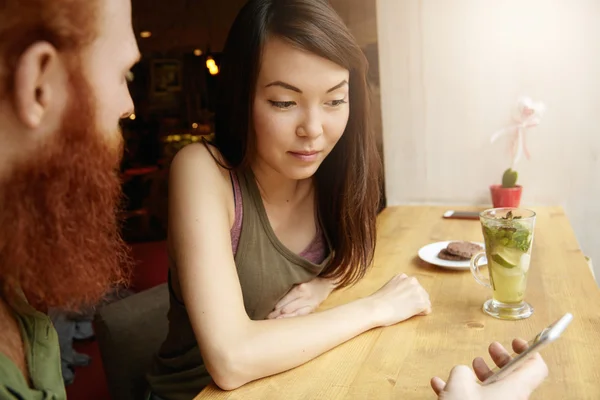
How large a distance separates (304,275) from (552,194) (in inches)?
49.0

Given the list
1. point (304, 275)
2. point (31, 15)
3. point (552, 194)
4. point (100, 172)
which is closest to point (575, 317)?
point (304, 275)

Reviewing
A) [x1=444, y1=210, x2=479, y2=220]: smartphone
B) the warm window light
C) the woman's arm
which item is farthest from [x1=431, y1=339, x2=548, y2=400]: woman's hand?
the warm window light

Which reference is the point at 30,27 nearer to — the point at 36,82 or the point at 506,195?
the point at 36,82

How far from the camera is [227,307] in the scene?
0.96 meters

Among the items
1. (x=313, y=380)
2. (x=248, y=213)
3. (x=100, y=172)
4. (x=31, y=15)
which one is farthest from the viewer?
(x=248, y=213)

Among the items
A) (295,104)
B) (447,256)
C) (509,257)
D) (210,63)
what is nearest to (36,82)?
(295,104)

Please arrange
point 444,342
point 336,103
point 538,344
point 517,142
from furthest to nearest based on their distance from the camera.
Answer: point 517,142 < point 336,103 < point 444,342 < point 538,344

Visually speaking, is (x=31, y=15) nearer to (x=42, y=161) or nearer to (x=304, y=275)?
(x=42, y=161)

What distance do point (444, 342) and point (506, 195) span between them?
1.15 meters

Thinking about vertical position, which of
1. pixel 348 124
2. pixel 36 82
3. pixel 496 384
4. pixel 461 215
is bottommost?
pixel 461 215

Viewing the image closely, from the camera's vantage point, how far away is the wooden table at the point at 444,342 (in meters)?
0.81

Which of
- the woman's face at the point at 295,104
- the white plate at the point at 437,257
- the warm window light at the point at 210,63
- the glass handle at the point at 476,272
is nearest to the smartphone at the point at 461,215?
the white plate at the point at 437,257

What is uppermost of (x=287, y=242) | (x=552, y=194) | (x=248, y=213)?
(x=248, y=213)

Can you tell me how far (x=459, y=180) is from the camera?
2.15 meters
